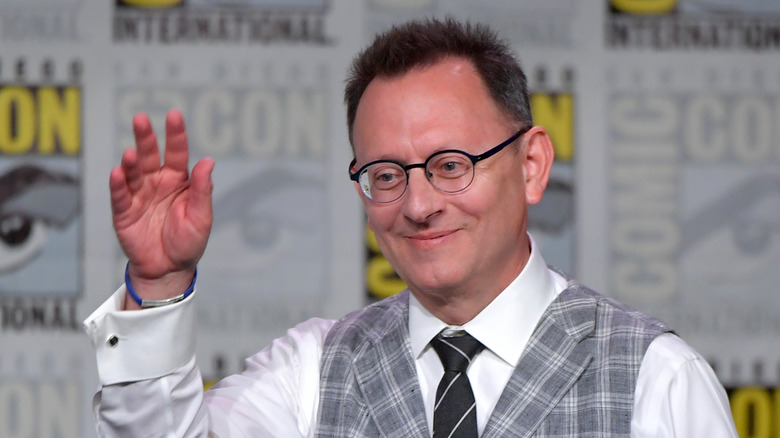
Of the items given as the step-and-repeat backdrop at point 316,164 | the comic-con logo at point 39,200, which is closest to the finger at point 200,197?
the step-and-repeat backdrop at point 316,164

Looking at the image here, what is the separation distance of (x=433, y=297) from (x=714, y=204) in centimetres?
159

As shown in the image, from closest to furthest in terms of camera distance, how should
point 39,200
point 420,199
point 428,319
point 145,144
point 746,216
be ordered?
point 145,144, point 420,199, point 428,319, point 39,200, point 746,216

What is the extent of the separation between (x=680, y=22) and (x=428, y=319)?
1.69m

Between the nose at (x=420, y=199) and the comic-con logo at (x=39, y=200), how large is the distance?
62.6 inches

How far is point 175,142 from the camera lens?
4.25 ft

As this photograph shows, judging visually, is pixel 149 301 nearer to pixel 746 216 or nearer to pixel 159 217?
pixel 159 217

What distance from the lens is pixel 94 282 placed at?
2771 millimetres

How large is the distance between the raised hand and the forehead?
0.34 meters

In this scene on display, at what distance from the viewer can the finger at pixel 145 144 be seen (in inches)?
49.0

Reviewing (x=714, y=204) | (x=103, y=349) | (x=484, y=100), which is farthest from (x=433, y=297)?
(x=714, y=204)

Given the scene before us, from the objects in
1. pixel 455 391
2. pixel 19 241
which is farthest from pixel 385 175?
pixel 19 241

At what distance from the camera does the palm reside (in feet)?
4.28

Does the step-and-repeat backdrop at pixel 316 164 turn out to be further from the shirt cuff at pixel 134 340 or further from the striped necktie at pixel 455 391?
the shirt cuff at pixel 134 340

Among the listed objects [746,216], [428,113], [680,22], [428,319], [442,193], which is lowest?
[428,319]
